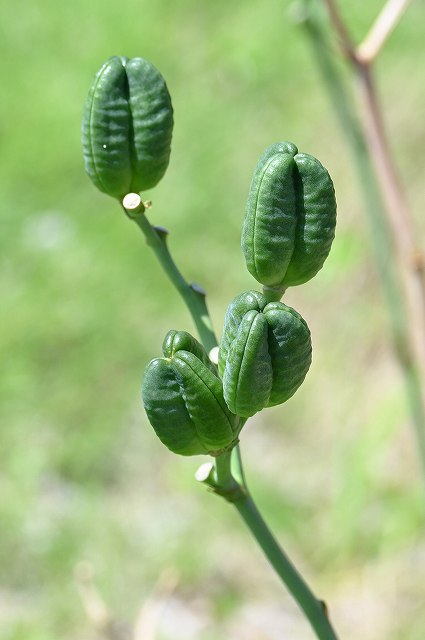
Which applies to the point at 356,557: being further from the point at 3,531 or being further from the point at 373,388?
the point at 3,531

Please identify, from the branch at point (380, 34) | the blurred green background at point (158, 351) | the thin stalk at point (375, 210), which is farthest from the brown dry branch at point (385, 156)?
the blurred green background at point (158, 351)

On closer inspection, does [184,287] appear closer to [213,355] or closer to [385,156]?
[213,355]

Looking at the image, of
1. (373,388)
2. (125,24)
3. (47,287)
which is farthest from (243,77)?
(373,388)

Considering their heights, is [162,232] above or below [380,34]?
below

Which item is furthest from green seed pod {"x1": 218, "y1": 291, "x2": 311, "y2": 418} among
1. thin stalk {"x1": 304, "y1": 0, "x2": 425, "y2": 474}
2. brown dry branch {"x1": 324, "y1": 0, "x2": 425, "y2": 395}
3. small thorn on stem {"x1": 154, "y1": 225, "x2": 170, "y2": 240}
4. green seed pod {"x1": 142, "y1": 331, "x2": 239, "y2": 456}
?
thin stalk {"x1": 304, "y1": 0, "x2": 425, "y2": 474}

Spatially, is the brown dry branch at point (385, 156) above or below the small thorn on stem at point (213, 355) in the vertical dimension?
above

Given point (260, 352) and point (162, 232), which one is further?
point (162, 232)

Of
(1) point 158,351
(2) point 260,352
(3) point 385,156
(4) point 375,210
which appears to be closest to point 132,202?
(2) point 260,352

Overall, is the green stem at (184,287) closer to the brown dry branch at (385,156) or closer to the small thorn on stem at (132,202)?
the small thorn on stem at (132,202)
